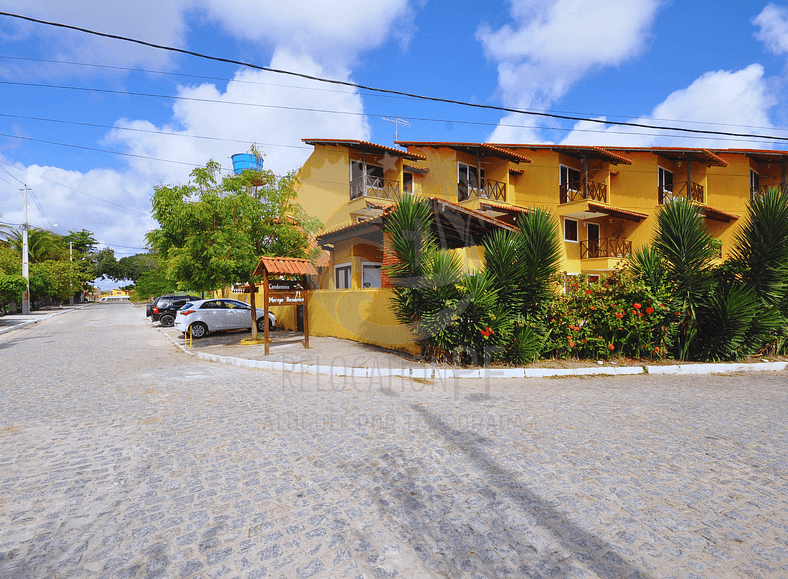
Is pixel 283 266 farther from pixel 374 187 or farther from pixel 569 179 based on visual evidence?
pixel 569 179

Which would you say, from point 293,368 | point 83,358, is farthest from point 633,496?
point 83,358

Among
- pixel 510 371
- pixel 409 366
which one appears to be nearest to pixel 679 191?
pixel 510 371

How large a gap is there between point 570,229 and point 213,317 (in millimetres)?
19224

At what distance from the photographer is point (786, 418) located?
5.75 metres

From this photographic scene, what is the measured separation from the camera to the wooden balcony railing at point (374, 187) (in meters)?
20.7

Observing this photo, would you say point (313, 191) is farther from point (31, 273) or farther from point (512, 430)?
point (31, 273)

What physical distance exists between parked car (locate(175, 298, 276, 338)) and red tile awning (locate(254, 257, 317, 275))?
20.4 feet

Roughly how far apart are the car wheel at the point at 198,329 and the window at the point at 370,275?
697 centimetres

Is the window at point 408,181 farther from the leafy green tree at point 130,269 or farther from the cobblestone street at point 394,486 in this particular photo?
the leafy green tree at point 130,269

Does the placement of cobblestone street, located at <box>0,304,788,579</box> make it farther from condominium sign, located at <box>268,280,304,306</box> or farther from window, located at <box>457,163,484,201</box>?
window, located at <box>457,163,484,201</box>

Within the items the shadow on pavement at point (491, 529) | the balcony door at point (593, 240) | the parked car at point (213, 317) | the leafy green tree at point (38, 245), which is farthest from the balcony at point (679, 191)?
the leafy green tree at point (38, 245)

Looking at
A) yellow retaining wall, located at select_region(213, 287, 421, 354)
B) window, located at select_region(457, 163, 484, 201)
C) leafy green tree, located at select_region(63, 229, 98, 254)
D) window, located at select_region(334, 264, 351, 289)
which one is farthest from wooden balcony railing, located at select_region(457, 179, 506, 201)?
leafy green tree, located at select_region(63, 229, 98, 254)

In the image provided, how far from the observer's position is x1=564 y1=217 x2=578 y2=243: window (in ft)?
78.1

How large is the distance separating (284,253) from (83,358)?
627cm
